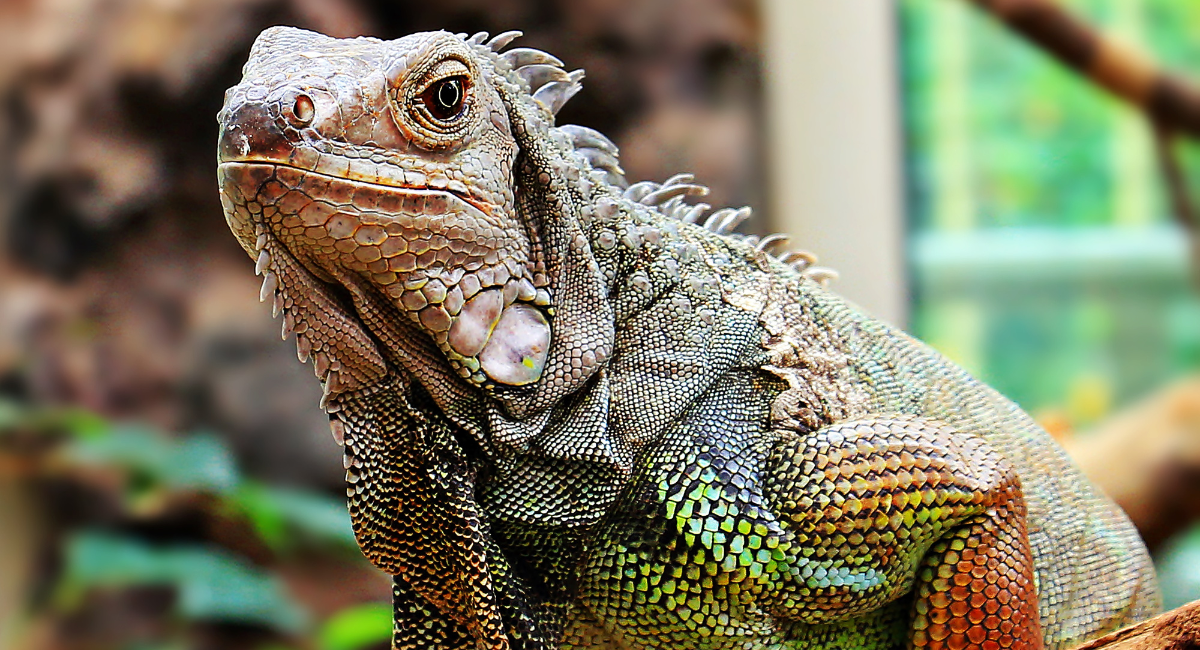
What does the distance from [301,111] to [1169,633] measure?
189 cm

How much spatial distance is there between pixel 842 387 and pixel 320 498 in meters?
4.69

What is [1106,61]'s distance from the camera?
620 centimetres

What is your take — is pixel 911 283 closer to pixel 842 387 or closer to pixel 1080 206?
pixel 1080 206

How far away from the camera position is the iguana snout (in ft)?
6.19

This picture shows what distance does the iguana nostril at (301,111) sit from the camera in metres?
1.87

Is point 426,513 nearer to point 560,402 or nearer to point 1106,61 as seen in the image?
point 560,402

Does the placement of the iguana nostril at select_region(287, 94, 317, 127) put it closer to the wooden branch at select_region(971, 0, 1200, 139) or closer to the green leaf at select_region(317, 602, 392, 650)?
the green leaf at select_region(317, 602, 392, 650)

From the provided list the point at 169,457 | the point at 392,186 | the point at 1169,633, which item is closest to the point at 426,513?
the point at 392,186

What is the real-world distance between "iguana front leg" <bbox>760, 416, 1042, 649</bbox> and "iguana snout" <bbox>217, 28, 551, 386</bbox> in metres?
0.64

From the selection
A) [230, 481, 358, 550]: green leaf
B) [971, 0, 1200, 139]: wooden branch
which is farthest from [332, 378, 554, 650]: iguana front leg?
[971, 0, 1200, 139]: wooden branch

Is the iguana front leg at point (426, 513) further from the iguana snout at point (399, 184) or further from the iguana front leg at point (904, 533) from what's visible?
the iguana front leg at point (904, 533)

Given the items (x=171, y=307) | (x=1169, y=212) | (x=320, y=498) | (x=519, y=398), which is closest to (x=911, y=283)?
(x=1169, y=212)

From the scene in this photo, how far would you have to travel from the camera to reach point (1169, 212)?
25.8ft

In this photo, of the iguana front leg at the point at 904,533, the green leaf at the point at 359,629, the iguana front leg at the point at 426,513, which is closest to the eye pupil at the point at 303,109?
the iguana front leg at the point at 426,513
